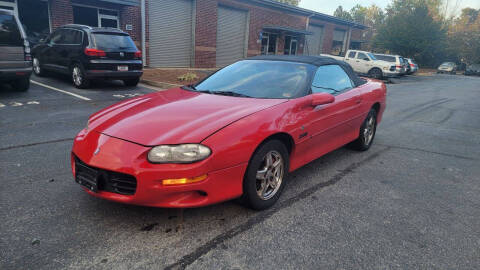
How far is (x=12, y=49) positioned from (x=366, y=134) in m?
7.53

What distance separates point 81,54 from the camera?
30.6 ft

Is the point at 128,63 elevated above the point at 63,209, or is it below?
above

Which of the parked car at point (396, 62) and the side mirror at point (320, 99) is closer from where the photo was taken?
the side mirror at point (320, 99)

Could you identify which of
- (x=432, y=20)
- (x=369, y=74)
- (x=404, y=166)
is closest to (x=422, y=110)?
(x=404, y=166)

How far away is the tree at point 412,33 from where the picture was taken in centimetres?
3816

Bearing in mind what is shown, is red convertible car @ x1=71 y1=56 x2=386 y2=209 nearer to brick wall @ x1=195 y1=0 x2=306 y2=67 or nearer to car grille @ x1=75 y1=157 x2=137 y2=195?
car grille @ x1=75 y1=157 x2=137 y2=195

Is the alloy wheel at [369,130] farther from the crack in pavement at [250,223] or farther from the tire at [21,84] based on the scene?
the tire at [21,84]

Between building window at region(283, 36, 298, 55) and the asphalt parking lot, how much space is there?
2439cm

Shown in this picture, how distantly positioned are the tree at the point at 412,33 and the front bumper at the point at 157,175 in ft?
136

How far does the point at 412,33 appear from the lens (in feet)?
125

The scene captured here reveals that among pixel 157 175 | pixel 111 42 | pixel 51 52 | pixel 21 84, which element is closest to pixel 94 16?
pixel 51 52

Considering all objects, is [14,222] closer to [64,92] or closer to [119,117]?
[119,117]

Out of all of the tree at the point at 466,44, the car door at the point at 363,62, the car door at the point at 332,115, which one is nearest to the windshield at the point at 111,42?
the car door at the point at 332,115

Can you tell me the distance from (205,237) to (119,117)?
137cm
